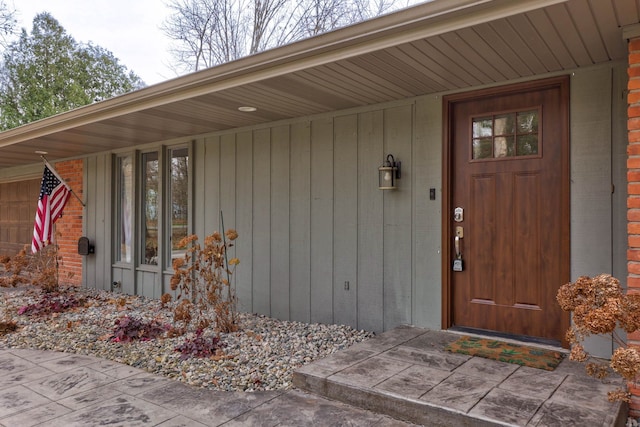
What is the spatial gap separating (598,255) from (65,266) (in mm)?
7505

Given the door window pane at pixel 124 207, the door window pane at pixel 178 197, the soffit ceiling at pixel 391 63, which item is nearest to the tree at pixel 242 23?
the door window pane at pixel 124 207

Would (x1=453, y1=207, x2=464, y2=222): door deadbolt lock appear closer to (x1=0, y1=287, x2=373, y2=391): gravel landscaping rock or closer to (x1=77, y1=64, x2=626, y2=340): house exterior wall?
(x1=77, y1=64, x2=626, y2=340): house exterior wall

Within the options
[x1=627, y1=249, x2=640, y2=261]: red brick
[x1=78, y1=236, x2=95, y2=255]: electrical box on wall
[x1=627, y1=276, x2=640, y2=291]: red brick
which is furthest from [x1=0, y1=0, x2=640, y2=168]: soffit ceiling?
[x1=78, y1=236, x2=95, y2=255]: electrical box on wall

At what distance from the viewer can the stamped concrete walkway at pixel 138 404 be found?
2.43 meters

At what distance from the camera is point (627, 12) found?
7.24 feet

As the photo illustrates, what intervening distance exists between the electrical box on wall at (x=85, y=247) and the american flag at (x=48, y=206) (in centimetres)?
49

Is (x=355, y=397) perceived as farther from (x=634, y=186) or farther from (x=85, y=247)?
(x=85, y=247)

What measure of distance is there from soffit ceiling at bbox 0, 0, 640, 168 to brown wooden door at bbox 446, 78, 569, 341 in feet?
0.83

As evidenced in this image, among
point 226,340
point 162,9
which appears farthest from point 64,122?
point 162,9

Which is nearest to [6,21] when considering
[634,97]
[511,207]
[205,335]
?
[205,335]

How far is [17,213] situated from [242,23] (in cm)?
645

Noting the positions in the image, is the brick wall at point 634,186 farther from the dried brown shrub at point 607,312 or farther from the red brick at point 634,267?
the dried brown shrub at point 607,312

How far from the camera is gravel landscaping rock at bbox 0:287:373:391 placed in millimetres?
3119

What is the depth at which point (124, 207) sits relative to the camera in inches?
261
